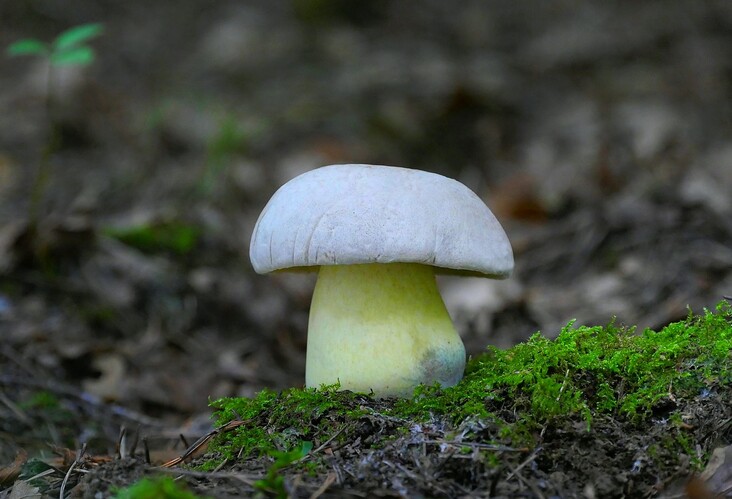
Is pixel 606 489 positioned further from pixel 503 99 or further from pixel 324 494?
pixel 503 99

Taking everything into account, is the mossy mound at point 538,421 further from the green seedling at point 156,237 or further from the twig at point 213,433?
the green seedling at point 156,237

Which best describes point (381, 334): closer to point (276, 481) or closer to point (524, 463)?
point (524, 463)

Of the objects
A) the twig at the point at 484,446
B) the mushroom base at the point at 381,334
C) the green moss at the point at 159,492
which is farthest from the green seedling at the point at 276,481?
the mushroom base at the point at 381,334

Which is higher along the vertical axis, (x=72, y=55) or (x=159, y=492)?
(x=72, y=55)

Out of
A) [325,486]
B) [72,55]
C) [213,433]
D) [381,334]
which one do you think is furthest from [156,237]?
[325,486]

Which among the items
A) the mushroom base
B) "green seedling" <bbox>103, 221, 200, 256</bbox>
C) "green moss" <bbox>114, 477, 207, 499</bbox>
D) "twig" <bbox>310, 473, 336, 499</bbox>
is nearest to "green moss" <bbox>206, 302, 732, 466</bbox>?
the mushroom base

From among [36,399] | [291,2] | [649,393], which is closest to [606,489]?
[649,393]
